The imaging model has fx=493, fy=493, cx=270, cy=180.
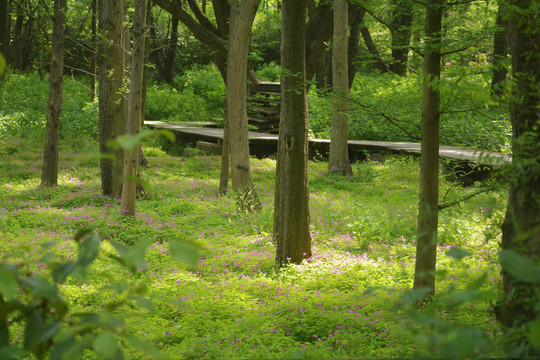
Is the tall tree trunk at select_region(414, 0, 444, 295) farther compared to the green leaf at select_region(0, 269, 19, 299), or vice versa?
the tall tree trunk at select_region(414, 0, 444, 295)

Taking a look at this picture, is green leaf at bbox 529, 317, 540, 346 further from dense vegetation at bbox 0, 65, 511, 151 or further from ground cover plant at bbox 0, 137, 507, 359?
dense vegetation at bbox 0, 65, 511, 151

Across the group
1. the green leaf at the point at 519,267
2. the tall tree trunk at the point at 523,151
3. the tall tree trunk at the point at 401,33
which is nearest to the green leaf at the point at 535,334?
the green leaf at the point at 519,267

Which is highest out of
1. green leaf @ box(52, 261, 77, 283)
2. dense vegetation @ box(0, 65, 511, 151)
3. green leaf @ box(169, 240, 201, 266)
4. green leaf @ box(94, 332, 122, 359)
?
dense vegetation @ box(0, 65, 511, 151)

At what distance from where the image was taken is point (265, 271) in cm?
589

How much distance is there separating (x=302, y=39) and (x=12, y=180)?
9.08m

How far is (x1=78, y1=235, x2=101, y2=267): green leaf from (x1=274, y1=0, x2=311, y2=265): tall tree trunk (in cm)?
453

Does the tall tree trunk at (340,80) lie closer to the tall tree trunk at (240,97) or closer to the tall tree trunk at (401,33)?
the tall tree trunk at (401,33)

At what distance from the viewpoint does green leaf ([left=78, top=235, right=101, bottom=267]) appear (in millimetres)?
1207

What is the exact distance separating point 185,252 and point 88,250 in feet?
1.14

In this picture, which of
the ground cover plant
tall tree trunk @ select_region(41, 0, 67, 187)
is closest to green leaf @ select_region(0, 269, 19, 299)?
the ground cover plant

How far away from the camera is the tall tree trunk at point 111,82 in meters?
9.62

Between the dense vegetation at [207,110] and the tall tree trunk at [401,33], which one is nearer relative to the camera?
the tall tree trunk at [401,33]

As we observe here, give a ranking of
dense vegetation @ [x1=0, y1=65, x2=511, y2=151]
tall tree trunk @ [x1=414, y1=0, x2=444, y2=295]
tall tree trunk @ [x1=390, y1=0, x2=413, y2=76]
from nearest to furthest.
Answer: tall tree trunk @ [x1=414, y1=0, x2=444, y2=295], tall tree trunk @ [x1=390, y1=0, x2=413, y2=76], dense vegetation @ [x1=0, y1=65, x2=511, y2=151]

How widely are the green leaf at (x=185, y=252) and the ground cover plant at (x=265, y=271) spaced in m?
0.07
